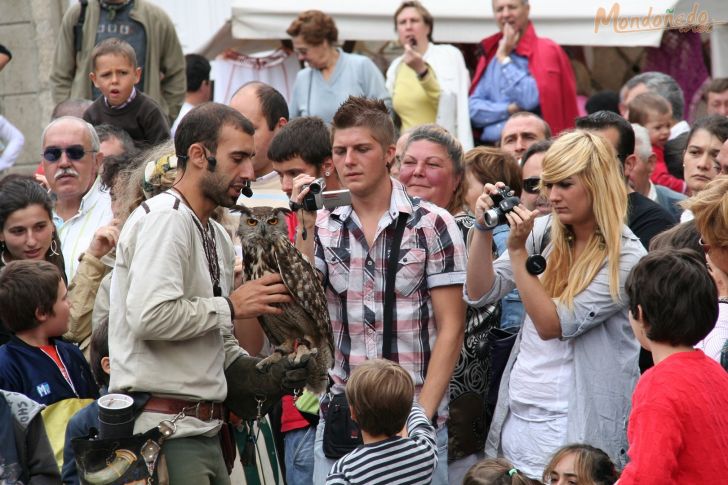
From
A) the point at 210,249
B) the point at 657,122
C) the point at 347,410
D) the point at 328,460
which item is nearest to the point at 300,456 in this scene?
the point at 328,460

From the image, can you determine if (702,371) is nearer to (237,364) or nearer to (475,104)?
(237,364)

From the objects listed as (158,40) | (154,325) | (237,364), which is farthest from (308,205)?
(158,40)

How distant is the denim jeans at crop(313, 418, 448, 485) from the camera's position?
4727mm

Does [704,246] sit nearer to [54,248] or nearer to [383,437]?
[383,437]

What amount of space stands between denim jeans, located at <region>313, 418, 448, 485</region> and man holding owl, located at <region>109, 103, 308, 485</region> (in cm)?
49

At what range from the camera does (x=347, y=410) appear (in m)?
4.70

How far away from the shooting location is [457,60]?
8977mm

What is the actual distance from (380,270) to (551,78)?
13.5 feet

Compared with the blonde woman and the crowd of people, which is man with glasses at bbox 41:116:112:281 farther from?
the blonde woman

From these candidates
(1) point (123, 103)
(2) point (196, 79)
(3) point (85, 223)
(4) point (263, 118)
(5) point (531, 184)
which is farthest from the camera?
(2) point (196, 79)

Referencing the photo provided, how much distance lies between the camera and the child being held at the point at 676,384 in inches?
136

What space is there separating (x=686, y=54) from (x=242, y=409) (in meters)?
6.67

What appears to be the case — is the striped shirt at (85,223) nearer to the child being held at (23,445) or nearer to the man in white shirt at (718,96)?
the child being held at (23,445)

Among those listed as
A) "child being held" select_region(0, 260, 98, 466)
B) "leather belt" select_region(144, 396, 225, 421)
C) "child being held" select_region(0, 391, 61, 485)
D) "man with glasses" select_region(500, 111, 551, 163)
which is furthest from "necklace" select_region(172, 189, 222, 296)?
"man with glasses" select_region(500, 111, 551, 163)
